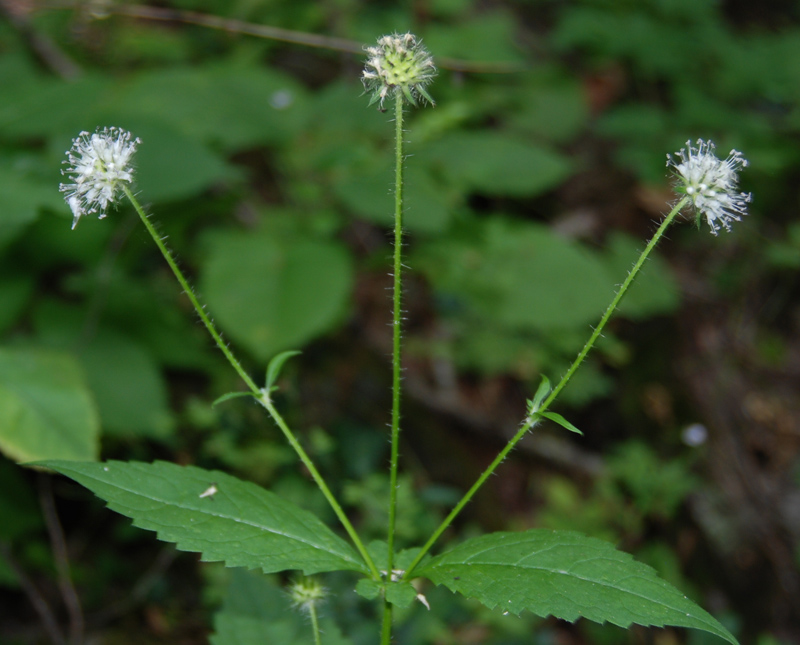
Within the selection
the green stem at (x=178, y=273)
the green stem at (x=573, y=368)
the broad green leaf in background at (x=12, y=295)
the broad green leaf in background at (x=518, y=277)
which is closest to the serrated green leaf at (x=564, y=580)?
the green stem at (x=573, y=368)

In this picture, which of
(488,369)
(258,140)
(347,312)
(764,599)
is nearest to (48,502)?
(347,312)

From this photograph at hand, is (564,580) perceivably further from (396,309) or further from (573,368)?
(396,309)

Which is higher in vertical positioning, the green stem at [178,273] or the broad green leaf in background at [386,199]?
the broad green leaf in background at [386,199]

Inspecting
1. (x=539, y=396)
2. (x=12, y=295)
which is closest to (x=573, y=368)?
(x=539, y=396)

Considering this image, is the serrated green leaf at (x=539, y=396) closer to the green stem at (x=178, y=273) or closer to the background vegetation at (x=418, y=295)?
the green stem at (x=178, y=273)

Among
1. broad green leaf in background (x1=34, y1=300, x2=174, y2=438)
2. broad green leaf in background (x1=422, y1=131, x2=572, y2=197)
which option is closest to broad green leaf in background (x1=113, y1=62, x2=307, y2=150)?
broad green leaf in background (x1=422, y1=131, x2=572, y2=197)

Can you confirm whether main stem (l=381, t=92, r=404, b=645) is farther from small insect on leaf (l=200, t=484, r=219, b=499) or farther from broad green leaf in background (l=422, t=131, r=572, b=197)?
broad green leaf in background (l=422, t=131, r=572, b=197)
